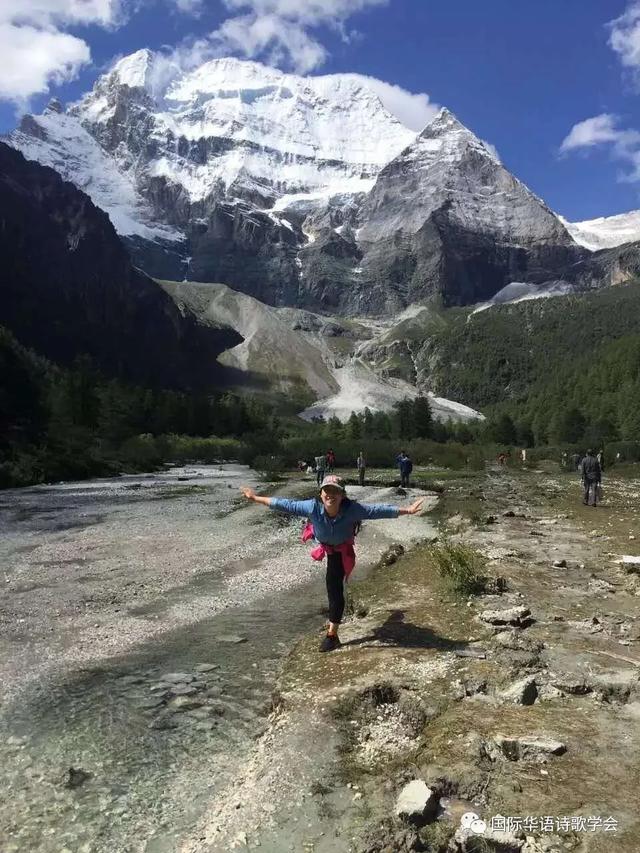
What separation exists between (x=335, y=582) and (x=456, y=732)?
12.2 feet

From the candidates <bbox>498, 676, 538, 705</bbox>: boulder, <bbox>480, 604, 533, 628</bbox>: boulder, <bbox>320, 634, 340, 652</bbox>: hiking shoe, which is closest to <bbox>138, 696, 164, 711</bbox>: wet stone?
<bbox>320, 634, 340, 652</bbox>: hiking shoe

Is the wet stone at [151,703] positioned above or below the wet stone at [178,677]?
above

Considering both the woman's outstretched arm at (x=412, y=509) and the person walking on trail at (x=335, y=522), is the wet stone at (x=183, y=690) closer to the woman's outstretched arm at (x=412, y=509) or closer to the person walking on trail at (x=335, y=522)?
the person walking on trail at (x=335, y=522)

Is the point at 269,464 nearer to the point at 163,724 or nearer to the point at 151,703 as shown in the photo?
the point at 151,703

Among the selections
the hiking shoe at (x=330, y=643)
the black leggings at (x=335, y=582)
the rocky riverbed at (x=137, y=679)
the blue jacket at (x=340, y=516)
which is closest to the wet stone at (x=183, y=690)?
the rocky riverbed at (x=137, y=679)

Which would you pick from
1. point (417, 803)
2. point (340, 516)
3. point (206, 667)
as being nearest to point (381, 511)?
point (340, 516)

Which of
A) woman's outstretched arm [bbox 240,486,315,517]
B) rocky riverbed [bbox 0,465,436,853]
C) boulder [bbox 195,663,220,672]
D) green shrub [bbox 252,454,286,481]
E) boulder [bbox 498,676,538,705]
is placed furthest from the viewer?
green shrub [bbox 252,454,286,481]

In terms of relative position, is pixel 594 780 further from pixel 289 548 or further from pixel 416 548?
pixel 289 548

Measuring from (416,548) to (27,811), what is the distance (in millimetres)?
16976

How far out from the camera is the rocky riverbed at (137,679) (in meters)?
6.36

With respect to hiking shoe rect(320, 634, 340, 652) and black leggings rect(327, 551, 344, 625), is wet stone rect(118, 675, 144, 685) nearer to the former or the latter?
hiking shoe rect(320, 634, 340, 652)

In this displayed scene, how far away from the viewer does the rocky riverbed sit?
20.9 ft

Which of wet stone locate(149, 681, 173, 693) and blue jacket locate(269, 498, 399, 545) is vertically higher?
blue jacket locate(269, 498, 399, 545)

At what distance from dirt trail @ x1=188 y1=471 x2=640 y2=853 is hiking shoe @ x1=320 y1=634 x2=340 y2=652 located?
22 cm
